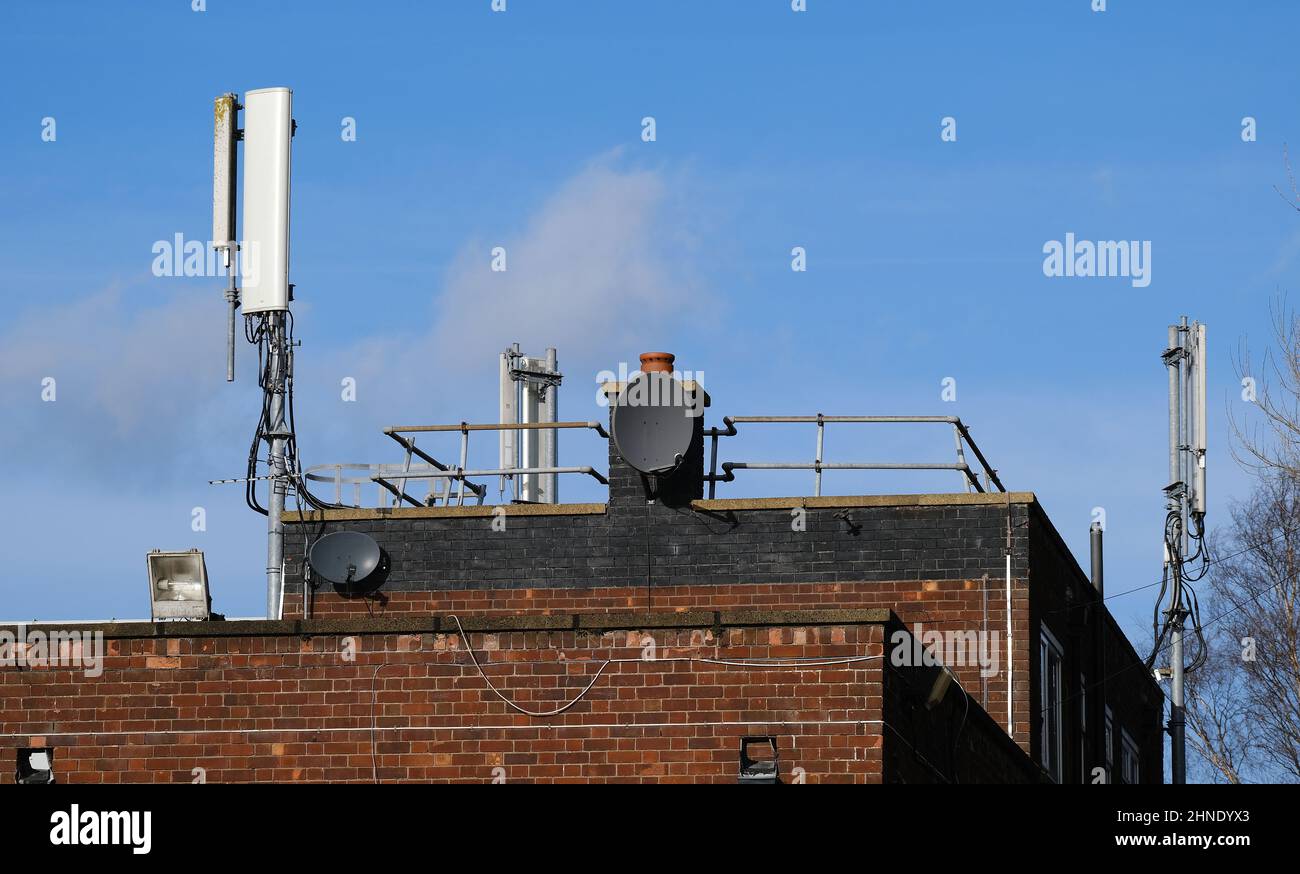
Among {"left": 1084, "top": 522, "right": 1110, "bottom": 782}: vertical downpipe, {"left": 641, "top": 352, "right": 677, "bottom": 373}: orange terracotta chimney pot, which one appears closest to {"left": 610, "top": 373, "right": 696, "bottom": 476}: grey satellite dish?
{"left": 641, "top": 352, "right": 677, "bottom": 373}: orange terracotta chimney pot

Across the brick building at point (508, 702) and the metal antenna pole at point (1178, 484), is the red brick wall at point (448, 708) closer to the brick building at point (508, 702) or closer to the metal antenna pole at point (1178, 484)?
the brick building at point (508, 702)

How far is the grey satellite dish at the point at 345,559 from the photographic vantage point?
77.4 feet

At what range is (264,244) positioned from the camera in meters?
26.3

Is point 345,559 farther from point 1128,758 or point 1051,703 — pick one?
point 1128,758

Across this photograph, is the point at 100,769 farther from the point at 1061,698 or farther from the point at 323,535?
the point at 1061,698

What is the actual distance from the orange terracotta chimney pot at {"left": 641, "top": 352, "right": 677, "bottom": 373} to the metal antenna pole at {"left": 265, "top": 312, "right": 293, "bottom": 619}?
4747mm

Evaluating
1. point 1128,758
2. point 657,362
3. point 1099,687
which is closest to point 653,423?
point 657,362

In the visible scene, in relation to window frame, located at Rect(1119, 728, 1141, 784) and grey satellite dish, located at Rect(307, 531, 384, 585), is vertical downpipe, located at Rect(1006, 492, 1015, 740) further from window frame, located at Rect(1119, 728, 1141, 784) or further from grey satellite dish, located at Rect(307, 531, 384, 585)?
window frame, located at Rect(1119, 728, 1141, 784)

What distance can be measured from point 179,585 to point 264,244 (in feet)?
21.7

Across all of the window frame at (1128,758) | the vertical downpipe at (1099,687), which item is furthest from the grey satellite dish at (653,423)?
the window frame at (1128,758)

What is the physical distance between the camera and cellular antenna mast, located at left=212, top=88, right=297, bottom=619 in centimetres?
2550
